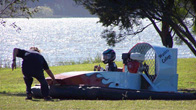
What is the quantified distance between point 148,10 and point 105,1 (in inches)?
73.0

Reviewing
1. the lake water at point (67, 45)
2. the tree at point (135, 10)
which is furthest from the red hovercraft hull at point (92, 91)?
the tree at point (135, 10)

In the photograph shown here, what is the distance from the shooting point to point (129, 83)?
12.2 m

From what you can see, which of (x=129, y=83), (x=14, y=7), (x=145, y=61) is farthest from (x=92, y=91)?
(x=14, y=7)

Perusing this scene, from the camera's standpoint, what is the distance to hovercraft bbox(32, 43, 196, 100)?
38.0ft

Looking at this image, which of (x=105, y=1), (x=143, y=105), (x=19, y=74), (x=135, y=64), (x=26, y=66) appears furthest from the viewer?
(x=19, y=74)

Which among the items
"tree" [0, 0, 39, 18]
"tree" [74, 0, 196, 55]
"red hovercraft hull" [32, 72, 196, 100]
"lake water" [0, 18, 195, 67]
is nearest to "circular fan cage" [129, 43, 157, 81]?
"red hovercraft hull" [32, 72, 196, 100]

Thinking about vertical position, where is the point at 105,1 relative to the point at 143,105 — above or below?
above

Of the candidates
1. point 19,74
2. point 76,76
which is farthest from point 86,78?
point 19,74

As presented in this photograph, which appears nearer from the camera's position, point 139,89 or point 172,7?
point 139,89

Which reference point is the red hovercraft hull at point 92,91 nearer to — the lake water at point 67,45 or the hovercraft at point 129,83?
the hovercraft at point 129,83

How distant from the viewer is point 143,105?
998cm

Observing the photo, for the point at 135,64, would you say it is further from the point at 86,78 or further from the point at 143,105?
the point at 143,105

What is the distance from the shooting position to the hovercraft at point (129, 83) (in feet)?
38.0

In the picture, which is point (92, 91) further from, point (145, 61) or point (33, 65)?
point (145, 61)
